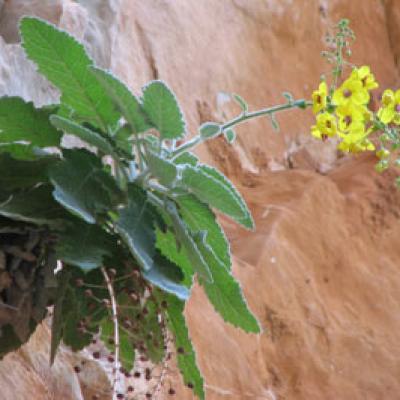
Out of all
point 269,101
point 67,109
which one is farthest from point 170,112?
point 269,101

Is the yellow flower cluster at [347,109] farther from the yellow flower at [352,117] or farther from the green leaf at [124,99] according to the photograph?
the green leaf at [124,99]

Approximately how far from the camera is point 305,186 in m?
2.45

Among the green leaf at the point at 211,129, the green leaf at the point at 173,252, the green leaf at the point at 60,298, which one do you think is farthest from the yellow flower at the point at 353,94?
the green leaf at the point at 60,298

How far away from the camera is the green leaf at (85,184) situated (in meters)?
0.81

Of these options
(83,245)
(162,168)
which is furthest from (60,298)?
(162,168)

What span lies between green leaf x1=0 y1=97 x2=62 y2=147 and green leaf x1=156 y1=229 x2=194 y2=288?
16cm

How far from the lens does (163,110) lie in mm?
859

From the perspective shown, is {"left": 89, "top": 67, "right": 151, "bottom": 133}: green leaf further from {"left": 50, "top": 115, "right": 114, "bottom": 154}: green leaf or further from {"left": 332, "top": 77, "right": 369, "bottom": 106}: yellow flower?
{"left": 332, "top": 77, "right": 369, "bottom": 106}: yellow flower

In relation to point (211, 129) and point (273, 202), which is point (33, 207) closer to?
point (211, 129)

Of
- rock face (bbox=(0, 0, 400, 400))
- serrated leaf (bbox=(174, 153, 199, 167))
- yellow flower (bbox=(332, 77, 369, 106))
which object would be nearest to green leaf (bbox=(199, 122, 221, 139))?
serrated leaf (bbox=(174, 153, 199, 167))

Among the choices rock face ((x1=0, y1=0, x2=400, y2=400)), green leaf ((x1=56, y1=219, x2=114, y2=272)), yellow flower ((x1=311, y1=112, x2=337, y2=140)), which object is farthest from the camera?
rock face ((x1=0, y1=0, x2=400, y2=400))

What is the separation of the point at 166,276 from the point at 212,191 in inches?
4.0

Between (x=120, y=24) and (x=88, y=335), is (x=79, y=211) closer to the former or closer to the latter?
(x=88, y=335)

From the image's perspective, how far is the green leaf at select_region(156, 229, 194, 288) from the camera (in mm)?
937
